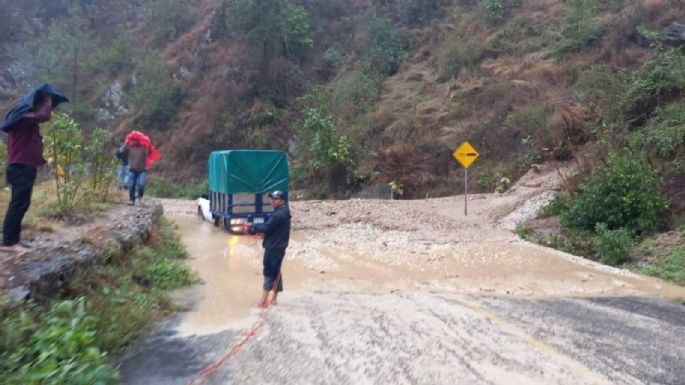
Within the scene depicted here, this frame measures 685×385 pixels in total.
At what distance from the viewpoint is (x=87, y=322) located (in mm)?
6094

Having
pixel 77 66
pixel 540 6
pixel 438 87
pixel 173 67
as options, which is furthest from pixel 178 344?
pixel 77 66

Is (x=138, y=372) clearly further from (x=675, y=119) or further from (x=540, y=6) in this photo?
(x=540, y=6)

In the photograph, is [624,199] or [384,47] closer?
[624,199]

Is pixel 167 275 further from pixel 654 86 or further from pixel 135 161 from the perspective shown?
pixel 654 86

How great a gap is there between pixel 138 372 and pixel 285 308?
117 inches

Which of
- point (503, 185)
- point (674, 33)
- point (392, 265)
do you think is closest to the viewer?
point (392, 265)

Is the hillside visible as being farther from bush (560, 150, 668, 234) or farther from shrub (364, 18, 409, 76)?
bush (560, 150, 668, 234)

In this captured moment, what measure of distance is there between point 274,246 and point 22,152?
11.2ft

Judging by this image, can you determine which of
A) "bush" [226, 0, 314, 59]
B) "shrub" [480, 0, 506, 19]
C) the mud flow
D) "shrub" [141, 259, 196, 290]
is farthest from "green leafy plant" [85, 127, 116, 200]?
"bush" [226, 0, 314, 59]

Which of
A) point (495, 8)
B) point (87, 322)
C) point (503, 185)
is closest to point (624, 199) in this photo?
point (503, 185)

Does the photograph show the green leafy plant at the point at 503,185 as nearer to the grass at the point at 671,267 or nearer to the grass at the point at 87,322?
the grass at the point at 671,267

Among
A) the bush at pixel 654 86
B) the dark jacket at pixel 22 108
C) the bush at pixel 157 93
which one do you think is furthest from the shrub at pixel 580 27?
the bush at pixel 157 93

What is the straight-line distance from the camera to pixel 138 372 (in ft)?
19.8

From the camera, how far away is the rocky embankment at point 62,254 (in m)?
6.03
